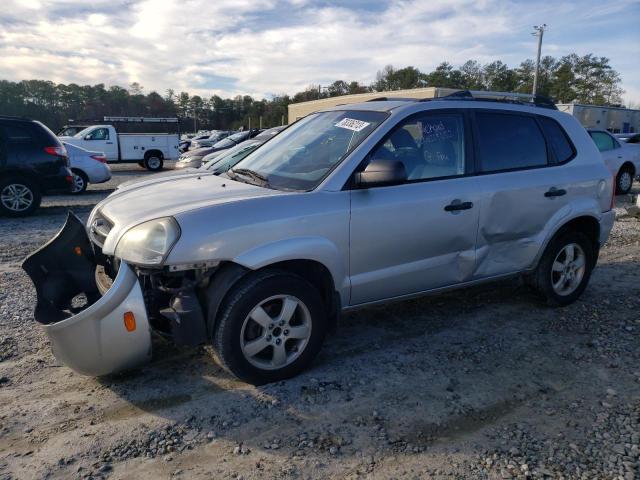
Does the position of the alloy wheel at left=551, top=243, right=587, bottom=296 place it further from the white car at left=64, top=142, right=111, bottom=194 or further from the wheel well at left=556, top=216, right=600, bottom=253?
the white car at left=64, top=142, right=111, bottom=194

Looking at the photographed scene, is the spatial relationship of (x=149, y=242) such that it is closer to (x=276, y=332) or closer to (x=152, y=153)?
(x=276, y=332)

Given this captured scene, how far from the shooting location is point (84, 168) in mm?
12570

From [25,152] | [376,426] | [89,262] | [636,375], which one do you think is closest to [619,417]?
[636,375]

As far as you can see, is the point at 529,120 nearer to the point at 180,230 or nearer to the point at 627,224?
the point at 180,230

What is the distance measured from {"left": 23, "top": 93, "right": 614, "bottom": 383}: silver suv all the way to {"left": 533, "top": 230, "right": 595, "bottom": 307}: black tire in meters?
0.02

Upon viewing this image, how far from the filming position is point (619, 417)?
300 cm

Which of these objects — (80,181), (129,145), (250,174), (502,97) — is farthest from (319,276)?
(129,145)

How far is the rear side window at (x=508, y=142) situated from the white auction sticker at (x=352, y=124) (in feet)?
3.36

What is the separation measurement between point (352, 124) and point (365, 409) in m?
2.05

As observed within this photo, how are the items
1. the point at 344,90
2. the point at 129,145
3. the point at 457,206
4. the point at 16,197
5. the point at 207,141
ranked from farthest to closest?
the point at 344,90, the point at 207,141, the point at 129,145, the point at 16,197, the point at 457,206

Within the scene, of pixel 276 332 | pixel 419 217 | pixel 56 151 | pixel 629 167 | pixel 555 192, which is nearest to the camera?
pixel 276 332

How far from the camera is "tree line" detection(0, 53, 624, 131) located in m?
63.2

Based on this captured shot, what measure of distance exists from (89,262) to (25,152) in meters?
6.96

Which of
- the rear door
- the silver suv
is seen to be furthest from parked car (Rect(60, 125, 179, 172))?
the rear door
